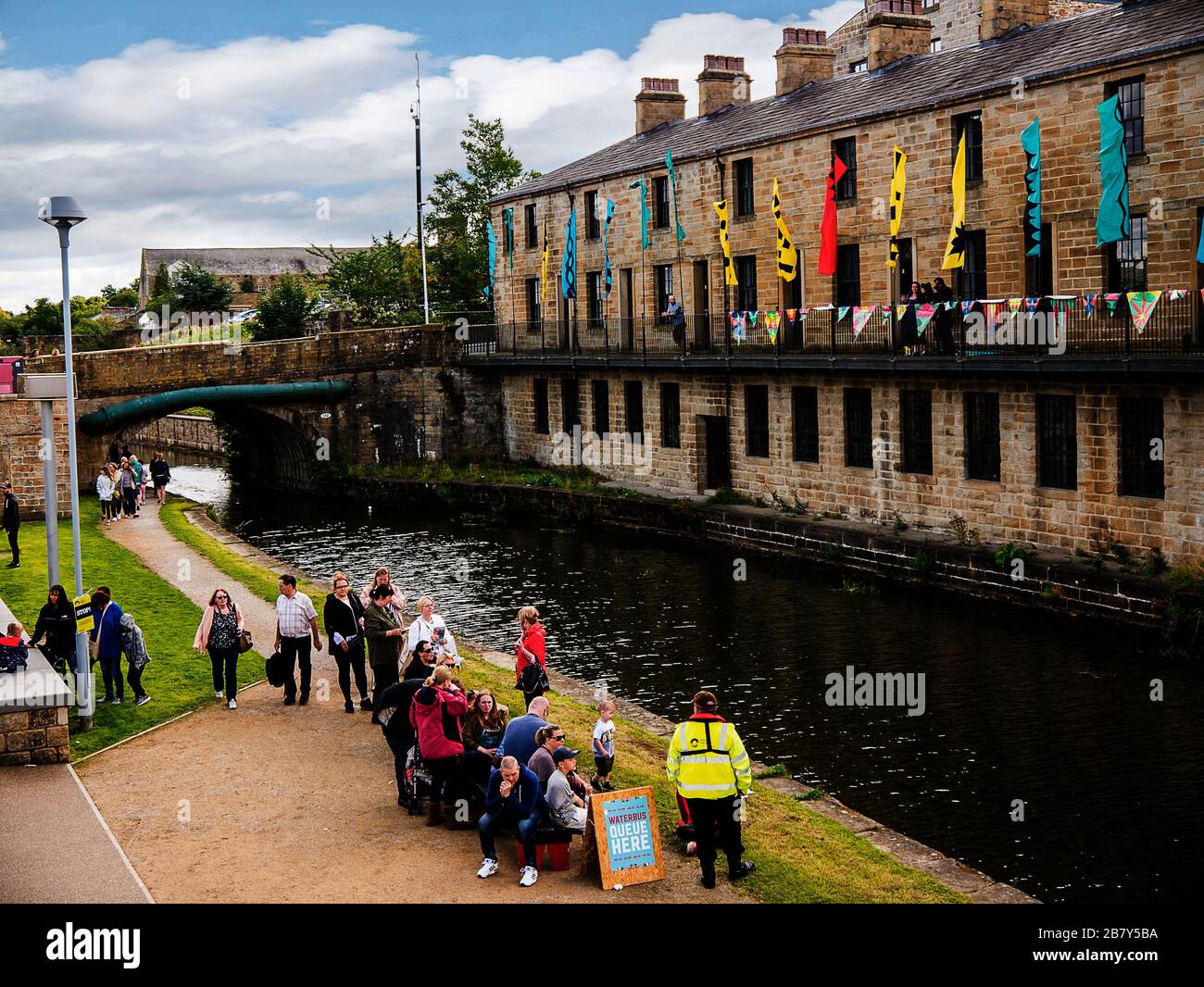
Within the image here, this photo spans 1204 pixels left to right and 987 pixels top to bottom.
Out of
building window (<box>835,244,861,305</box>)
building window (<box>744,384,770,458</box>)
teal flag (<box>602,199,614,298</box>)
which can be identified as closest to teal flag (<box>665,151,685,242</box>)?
teal flag (<box>602,199,614,298</box>)

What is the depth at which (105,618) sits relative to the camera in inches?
647

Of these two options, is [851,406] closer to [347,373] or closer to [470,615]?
[470,615]

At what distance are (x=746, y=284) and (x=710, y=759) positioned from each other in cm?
2540

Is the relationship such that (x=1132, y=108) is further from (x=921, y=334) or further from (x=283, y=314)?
(x=283, y=314)

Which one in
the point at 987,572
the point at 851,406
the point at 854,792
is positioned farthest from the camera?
the point at 851,406

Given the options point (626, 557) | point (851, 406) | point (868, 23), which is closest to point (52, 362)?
point (626, 557)

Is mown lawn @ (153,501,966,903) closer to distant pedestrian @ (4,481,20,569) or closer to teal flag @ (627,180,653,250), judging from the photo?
distant pedestrian @ (4,481,20,569)

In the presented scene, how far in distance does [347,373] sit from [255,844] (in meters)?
32.9

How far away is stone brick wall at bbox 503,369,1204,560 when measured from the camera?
75.3 ft

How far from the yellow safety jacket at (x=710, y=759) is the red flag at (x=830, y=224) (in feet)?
69.6

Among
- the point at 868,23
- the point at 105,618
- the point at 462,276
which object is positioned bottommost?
the point at 105,618

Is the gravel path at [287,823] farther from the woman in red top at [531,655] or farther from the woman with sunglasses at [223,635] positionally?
the woman in red top at [531,655]

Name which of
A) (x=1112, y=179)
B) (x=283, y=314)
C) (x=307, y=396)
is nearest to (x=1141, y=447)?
(x=1112, y=179)

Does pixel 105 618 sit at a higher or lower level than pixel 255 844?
higher
